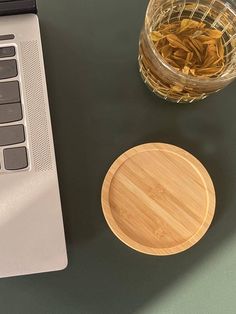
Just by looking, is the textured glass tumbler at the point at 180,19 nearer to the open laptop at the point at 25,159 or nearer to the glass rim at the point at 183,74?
the glass rim at the point at 183,74

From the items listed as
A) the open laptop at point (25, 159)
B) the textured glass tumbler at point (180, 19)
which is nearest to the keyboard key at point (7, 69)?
the open laptop at point (25, 159)

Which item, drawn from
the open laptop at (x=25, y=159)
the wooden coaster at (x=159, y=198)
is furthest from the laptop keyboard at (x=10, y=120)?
the wooden coaster at (x=159, y=198)

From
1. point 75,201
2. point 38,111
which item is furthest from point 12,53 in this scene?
point 75,201

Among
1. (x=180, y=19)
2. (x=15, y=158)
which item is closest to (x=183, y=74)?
(x=180, y=19)

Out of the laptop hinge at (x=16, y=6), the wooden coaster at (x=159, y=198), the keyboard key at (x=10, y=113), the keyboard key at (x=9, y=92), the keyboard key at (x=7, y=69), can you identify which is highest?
the laptop hinge at (x=16, y=6)

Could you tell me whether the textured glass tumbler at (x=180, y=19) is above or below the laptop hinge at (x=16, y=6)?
below

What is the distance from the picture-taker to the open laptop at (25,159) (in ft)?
1.88

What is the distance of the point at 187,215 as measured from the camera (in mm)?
599

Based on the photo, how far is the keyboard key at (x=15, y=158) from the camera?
1.88 feet

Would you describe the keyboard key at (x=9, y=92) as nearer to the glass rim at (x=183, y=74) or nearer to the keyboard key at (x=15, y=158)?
the keyboard key at (x=15, y=158)

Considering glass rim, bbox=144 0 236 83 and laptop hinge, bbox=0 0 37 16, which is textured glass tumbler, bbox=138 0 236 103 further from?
laptop hinge, bbox=0 0 37 16

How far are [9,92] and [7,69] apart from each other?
26 millimetres

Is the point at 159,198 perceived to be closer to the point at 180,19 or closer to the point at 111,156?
the point at 111,156

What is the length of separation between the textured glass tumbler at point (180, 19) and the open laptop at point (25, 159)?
0.12 m
